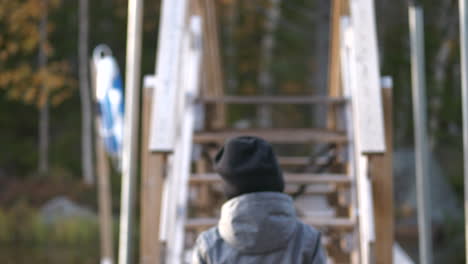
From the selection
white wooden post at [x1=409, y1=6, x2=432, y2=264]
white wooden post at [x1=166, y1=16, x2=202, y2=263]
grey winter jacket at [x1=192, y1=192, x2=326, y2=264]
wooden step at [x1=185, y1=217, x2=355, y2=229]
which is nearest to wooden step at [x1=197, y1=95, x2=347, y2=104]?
white wooden post at [x1=166, y1=16, x2=202, y2=263]

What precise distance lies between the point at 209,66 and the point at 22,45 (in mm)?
10682

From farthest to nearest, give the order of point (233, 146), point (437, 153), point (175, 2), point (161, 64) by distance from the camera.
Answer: point (437, 153), point (175, 2), point (161, 64), point (233, 146)

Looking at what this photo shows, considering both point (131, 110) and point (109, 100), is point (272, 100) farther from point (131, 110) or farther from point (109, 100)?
point (131, 110)

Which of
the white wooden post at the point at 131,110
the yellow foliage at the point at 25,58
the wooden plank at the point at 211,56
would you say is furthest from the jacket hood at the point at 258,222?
the yellow foliage at the point at 25,58

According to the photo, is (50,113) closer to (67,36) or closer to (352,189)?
(67,36)

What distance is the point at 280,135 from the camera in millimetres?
5730

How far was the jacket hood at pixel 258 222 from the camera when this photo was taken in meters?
2.74

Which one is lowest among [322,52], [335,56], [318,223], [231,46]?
[318,223]

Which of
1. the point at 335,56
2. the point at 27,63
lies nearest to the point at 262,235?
the point at 335,56

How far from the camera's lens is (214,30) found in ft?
24.0

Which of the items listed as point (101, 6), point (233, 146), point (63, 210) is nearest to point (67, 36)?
point (101, 6)

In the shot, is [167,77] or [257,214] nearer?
[257,214]

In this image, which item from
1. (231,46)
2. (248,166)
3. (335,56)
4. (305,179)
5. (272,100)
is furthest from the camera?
(231,46)

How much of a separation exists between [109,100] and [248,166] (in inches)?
162
